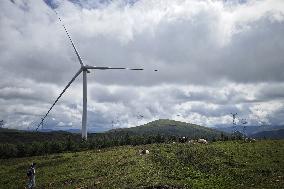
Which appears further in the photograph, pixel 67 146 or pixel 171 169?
pixel 67 146

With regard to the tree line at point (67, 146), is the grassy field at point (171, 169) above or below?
below

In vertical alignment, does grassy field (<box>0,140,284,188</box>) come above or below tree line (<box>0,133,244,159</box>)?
A: below

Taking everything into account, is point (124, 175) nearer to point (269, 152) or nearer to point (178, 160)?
point (178, 160)

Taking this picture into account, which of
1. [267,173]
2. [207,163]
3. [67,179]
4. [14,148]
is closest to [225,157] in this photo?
[207,163]

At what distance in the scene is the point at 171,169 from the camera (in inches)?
2251

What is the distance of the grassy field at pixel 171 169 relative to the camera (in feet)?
163

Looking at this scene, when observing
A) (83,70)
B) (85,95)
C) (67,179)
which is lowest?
(67,179)

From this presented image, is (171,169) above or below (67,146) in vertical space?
below

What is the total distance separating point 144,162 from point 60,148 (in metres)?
52.2

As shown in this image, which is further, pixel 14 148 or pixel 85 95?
pixel 14 148

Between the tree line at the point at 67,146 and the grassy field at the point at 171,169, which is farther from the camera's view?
the tree line at the point at 67,146

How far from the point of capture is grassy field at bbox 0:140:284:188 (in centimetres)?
4978

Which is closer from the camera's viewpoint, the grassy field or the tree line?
the grassy field

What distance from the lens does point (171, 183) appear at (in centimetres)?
4656
